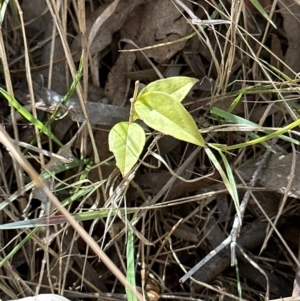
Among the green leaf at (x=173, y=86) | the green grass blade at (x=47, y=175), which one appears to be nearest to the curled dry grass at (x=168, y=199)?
the green grass blade at (x=47, y=175)

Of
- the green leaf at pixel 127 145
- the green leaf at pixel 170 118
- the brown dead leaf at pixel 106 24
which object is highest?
the brown dead leaf at pixel 106 24

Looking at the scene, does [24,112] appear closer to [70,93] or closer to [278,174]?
[70,93]

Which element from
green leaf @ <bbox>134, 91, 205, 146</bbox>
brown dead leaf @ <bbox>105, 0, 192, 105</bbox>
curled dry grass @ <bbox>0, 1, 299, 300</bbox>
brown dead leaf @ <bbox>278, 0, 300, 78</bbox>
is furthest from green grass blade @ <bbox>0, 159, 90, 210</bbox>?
brown dead leaf @ <bbox>278, 0, 300, 78</bbox>

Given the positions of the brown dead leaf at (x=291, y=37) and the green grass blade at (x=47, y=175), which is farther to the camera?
the brown dead leaf at (x=291, y=37)

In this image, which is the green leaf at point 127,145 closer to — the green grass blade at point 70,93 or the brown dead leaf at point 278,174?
the green grass blade at point 70,93

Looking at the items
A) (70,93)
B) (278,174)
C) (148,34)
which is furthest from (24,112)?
(278,174)

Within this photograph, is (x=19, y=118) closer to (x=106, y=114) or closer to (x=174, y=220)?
(x=106, y=114)
